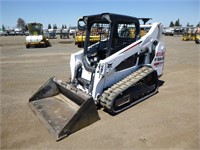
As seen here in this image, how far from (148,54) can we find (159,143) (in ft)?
9.90

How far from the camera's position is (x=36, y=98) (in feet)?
17.2

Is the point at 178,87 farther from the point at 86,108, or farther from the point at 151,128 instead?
the point at 86,108

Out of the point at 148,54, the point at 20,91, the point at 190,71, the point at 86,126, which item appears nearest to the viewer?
the point at 86,126

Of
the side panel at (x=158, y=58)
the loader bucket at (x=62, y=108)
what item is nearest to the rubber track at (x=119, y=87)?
the loader bucket at (x=62, y=108)

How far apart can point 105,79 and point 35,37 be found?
55.5 ft

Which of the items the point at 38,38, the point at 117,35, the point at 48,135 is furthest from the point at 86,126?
the point at 38,38

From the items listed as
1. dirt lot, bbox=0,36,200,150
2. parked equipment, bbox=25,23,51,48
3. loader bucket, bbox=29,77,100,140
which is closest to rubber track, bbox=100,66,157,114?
dirt lot, bbox=0,36,200,150

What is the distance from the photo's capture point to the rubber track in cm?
441

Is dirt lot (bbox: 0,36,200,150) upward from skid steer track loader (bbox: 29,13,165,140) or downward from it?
downward

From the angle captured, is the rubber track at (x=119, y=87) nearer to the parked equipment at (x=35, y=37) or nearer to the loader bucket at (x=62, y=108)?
the loader bucket at (x=62, y=108)

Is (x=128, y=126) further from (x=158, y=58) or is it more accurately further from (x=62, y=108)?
(x=158, y=58)

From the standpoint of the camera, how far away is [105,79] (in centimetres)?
480

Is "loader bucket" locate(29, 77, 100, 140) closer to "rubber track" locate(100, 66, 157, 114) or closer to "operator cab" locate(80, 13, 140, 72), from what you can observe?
"rubber track" locate(100, 66, 157, 114)

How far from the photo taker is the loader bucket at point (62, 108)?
12.5ft
